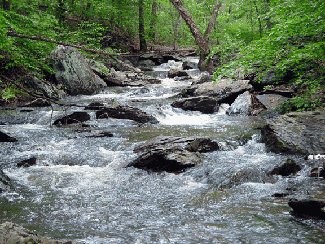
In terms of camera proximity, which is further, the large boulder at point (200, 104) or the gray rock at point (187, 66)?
the gray rock at point (187, 66)

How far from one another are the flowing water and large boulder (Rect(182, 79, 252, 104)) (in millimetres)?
3467

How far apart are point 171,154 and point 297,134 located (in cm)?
345

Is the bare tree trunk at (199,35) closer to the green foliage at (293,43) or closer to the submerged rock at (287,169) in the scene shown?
the green foliage at (293,43)

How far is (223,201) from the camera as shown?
6.84 m

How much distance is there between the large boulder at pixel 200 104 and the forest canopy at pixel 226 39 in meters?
1.49

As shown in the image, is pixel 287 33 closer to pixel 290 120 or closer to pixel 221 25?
pixel 290 120

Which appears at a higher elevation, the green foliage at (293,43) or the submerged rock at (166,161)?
the green foliage at (293,43)

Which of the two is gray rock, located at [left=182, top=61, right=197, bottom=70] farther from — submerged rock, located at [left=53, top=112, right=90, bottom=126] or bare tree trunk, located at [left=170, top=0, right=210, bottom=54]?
submerged rock, located at [left=53, top=112, right=90, bottom=126]

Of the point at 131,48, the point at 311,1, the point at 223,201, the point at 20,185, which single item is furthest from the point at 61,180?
the point at 131,48

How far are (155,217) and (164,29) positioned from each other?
33.8 m

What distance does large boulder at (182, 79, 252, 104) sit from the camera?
15.9m

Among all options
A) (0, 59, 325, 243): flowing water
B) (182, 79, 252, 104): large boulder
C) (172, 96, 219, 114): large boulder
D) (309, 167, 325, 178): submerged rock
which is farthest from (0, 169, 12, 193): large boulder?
(182, 79, 252, 104): large boulder

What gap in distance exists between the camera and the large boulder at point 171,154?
874 cm

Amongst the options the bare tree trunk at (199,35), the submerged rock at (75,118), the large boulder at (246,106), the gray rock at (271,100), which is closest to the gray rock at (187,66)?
the bare tree trunk at (199,35)
